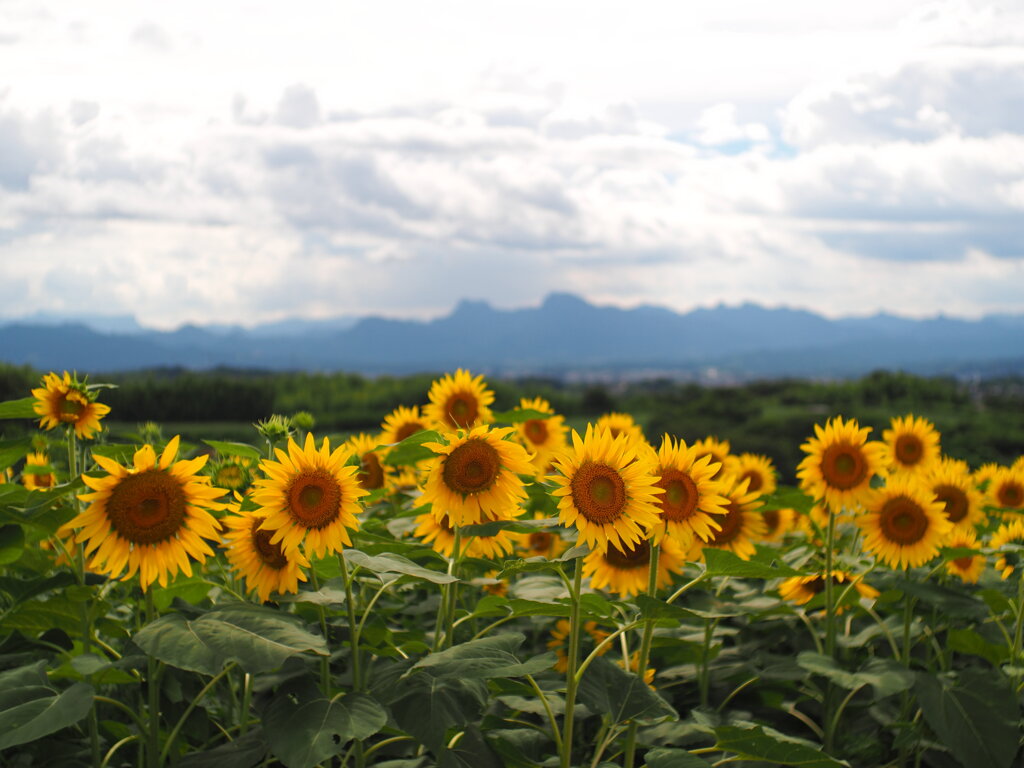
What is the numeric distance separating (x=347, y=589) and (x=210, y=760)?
0.76m

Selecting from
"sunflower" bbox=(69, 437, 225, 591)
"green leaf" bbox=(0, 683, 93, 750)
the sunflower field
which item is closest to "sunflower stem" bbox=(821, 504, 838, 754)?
the sunflower field

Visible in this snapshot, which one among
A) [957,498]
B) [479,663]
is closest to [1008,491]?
Result: [957,498]

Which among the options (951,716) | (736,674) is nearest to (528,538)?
(736,674)

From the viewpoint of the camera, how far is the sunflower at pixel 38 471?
171 inches

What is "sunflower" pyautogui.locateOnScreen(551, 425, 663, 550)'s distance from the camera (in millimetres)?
3066

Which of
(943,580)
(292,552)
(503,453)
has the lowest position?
(943,580)

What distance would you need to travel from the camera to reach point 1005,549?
14.4 feet

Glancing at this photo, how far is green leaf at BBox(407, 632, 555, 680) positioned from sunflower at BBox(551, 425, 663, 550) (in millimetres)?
467

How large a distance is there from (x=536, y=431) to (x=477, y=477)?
311 cm

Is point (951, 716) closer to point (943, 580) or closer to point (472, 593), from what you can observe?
point (943, 580)

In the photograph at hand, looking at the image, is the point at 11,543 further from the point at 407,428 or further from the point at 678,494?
the point at 407,428

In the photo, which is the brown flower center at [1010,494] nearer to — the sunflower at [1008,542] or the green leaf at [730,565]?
the sunflower at [1008,542]

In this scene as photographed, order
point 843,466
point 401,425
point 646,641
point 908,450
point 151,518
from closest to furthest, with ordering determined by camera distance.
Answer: point 151,518 → point 646,641 → point 843,466 → point 908,450 → point 401,425

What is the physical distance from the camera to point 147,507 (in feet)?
10.1
